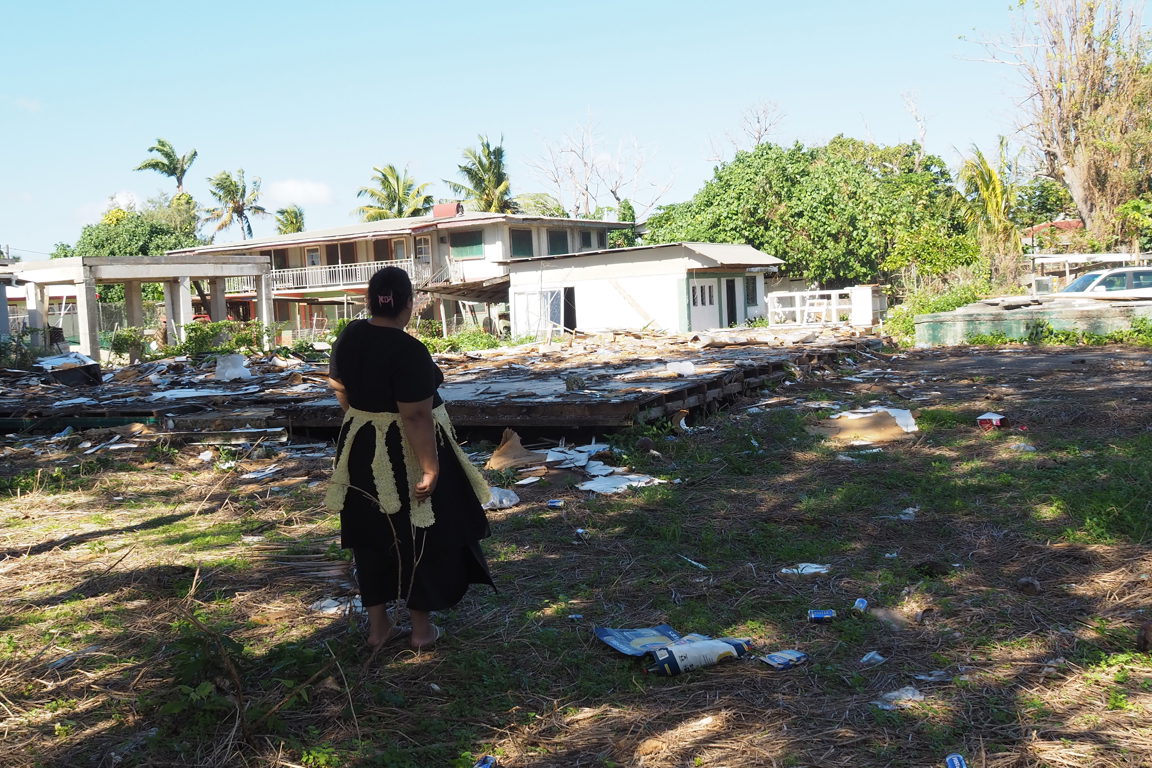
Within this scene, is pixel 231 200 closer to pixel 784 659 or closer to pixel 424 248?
pixel 424 248

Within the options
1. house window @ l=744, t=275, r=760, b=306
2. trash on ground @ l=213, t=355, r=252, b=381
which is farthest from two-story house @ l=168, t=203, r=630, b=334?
trash on ground @ l=213, t=355, r=252, b=381

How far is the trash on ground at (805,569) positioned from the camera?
166 inches

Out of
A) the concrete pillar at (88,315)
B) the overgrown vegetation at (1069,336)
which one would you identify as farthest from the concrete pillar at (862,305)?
the concrete pillar at (88,315)

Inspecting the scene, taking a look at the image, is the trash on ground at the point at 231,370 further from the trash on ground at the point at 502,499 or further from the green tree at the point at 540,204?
the green tree at the point at 540,204

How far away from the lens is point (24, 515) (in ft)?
19.2

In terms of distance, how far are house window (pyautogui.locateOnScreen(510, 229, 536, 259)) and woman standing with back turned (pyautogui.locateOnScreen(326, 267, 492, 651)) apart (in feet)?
95.0

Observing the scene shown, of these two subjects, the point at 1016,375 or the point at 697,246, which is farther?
the point at 697,246

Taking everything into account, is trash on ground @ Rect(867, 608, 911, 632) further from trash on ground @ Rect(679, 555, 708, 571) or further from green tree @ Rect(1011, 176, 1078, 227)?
green tree @ Rect(1011, 176, 1078, 227)

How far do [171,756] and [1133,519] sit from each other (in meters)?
4.37

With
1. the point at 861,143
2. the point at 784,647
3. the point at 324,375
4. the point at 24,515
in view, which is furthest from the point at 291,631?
the point at 861,143

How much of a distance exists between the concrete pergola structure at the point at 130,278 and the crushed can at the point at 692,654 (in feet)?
68.4

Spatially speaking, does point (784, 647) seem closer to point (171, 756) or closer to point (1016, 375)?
point (171, 756)

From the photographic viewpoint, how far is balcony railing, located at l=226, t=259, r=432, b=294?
1326 inches

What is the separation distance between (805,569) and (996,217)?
2651cm
